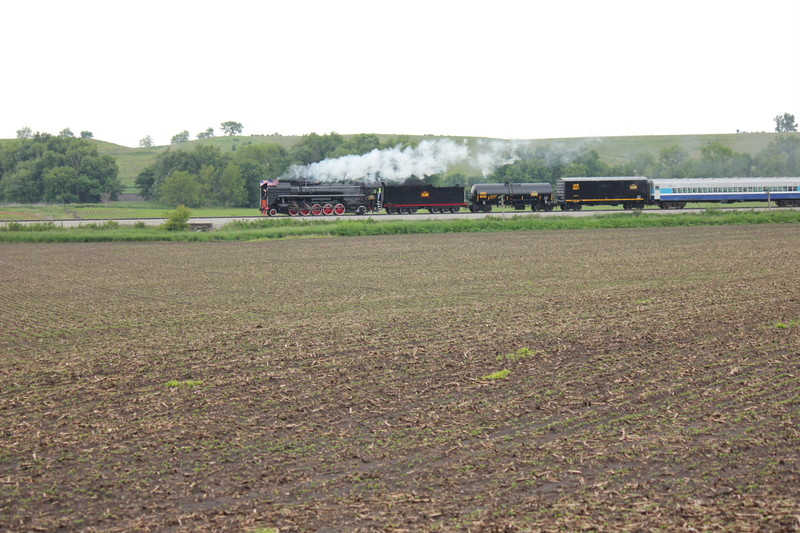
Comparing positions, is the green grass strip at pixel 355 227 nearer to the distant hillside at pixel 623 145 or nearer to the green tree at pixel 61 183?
the green tree at pixel 61 183

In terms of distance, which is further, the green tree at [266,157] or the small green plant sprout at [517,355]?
the green tree at [266,157]

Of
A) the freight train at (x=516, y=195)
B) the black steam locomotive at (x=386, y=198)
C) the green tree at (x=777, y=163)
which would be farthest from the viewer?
the green tree at (x=777, y=163)

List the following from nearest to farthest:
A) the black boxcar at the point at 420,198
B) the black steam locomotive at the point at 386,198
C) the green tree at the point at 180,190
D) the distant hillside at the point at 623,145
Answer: the black steam locomotive at the point at 386,198
the black boxcar at the point at 420,198
the green tree at the point at 180,190
the distant hillside at the point at 623,145

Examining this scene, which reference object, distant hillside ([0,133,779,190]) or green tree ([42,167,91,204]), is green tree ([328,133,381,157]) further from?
distant hillside ([0,133,779,190])

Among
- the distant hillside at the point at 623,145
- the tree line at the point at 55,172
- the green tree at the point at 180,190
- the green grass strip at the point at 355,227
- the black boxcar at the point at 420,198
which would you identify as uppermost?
the distant hillside at the point at 623,145

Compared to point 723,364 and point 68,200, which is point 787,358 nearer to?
point 723,364

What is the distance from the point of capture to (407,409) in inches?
401

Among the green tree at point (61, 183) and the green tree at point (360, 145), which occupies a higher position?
the green tree at point (360, 145)

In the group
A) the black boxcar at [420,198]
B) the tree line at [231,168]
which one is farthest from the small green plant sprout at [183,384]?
the tree line at [231,168]

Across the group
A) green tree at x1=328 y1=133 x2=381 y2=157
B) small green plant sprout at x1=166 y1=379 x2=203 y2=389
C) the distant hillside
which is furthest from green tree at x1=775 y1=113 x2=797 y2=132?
small green plant sprout at x1=166 y1=379 x2=203 y2=389

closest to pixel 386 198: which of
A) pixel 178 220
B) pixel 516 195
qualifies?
pixel 516 195

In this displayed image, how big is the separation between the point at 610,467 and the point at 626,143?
19693 cm

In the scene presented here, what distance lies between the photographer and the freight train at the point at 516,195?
211 feet

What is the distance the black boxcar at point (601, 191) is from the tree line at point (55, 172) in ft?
238
